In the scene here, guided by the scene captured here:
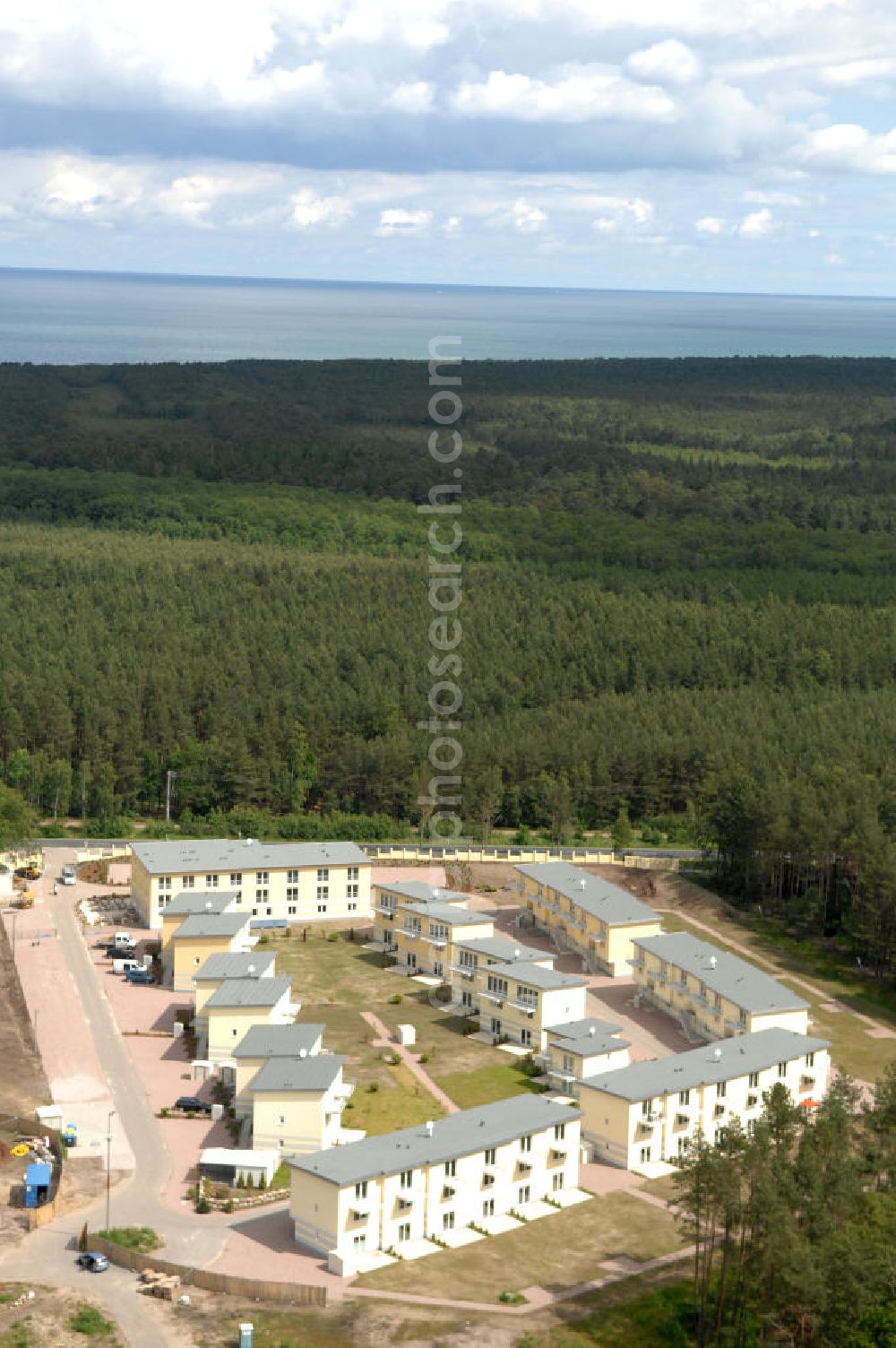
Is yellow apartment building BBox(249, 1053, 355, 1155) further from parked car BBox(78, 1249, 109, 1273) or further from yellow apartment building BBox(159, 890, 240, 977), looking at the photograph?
yellow apartment building BBox(159, 890, 240, 977)

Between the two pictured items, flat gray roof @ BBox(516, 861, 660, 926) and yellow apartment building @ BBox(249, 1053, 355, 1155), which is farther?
flat gray roof @ BBox(516, 861, 660, 926)

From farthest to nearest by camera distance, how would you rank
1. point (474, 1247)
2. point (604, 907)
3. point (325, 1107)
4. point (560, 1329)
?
point (604, 907) → point (325, 1107) → point (474, 1247) → point (560, 1329)

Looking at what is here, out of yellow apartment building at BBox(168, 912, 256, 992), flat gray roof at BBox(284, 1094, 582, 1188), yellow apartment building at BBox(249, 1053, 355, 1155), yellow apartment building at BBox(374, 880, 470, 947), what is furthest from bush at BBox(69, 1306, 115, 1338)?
yellow apartment building at BBox(374, 880, 470, 947)

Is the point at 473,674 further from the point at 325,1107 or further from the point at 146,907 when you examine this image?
the point at 325,1107

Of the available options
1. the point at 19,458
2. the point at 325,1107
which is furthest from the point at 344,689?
the point at 19,458

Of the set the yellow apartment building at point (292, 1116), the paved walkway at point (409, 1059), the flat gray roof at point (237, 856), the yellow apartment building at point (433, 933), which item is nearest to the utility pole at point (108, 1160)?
the yellow apartment building at point (292, 1116)

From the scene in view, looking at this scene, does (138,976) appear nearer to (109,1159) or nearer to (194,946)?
(194,946)
